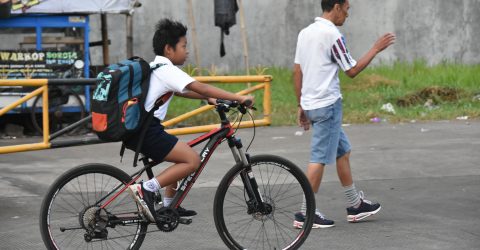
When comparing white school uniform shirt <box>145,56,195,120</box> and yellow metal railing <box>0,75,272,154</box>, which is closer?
white school uniform shirt <box>145,56,195,120</box>

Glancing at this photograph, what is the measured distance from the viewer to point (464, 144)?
11.5 metres

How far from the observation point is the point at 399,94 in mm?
15234

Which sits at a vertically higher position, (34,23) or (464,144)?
(34,23)

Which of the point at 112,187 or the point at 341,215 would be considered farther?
the point at 341,215

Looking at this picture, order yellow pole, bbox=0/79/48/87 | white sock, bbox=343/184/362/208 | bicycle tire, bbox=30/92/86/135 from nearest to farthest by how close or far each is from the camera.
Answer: white sock, bbox=343/184/362/208 → yellow pole, bbox=0/79/48/87 → bicycle tire, bbox=30/92/86/135

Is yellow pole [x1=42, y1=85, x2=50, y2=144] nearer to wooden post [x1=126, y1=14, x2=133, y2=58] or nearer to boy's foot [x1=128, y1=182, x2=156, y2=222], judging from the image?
boy's foot [x1=128, y1=182, x2=156, y2=222]

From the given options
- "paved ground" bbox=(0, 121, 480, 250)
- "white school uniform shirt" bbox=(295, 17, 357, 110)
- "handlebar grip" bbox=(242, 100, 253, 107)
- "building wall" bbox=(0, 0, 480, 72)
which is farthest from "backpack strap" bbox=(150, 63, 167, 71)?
"building wall" bbox=(0, 0, 480, 72)

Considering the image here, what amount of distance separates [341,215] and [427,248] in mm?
1314

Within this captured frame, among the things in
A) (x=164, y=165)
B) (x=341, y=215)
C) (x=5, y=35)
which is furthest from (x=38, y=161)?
(x=341, y=215)

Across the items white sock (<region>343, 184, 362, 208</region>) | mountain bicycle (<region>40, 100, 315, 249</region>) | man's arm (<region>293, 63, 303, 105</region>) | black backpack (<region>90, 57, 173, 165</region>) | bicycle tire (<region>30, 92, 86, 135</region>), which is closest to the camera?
black backpack (<region>90, 57, 173, 165</region>)

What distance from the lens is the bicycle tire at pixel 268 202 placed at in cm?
627

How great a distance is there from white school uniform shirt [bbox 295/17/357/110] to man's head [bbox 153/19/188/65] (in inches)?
49.8

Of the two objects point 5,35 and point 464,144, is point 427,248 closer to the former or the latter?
point 464,144

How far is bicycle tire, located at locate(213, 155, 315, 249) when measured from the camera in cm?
627
